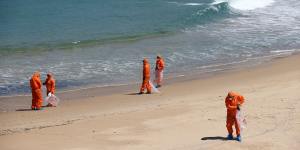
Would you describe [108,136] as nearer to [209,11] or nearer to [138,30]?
[138,30]

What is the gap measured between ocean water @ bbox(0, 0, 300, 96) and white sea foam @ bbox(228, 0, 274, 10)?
7 centimetres

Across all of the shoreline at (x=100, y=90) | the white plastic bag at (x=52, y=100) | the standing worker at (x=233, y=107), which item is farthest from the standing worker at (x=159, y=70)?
the standing worker at (x=233, y=107)

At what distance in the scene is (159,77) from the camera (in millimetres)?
24703

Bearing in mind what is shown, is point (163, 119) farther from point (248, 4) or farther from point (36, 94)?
point (248, 4)

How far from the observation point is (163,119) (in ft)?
61.9

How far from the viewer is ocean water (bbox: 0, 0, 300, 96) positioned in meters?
28.4

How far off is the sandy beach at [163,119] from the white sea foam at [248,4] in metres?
21.6

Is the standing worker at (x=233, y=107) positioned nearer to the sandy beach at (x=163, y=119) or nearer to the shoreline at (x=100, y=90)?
the sandy beach at (x=163, y=119)

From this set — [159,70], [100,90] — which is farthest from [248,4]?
[100,90]

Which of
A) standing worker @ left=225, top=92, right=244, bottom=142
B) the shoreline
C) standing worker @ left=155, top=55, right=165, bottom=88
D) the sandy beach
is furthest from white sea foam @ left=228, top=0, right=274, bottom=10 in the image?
standing worker @ left=225, top=92, right=244, bottom=142

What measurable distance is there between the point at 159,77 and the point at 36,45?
12320 millimetres

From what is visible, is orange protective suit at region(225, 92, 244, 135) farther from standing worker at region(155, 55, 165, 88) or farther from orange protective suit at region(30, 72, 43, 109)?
standing worker at region(155, 55, 165, 88)

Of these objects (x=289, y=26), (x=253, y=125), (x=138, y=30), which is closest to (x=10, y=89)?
(x=253, y=125)

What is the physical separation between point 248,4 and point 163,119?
29383mm
